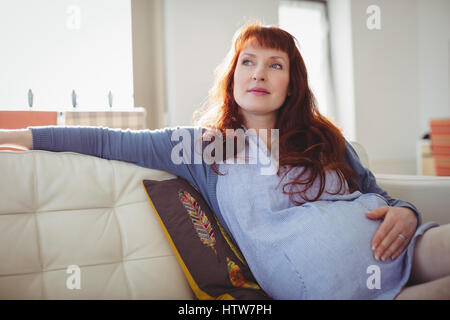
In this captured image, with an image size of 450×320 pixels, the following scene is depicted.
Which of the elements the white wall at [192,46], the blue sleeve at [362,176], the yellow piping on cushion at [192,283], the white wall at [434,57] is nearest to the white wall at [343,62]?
the white wall at [434,57]

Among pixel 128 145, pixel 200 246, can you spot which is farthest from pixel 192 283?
pixel 128 145

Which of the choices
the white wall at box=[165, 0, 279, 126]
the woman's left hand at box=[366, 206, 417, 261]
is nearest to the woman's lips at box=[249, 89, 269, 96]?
the woman's left hand at box=[366, 206, 417, 261]

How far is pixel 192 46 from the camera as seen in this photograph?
13.4ft

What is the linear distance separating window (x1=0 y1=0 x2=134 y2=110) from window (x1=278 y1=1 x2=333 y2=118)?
2149 mm

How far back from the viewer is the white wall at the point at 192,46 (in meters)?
4.01

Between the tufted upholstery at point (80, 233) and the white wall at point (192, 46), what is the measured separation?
9.76 feet

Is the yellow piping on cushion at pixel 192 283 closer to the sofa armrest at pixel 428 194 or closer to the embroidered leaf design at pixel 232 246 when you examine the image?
the embroidered leaf design at pixel 232 246

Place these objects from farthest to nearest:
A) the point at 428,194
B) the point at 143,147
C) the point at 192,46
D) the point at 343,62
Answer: the point at 343,62
the point at 192,46
the point at 428,194
the point at 143,147

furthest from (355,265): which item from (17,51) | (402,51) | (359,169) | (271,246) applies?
(402,51)

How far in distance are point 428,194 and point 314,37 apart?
415 centimetres

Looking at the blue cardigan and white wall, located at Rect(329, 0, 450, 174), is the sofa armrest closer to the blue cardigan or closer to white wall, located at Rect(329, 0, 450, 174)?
the blue cardigan

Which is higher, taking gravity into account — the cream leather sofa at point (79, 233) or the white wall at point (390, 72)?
the white wall at point (390, 72)

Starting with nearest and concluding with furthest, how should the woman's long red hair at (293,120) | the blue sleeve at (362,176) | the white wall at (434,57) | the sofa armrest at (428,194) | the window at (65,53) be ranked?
the woman's long red hair at (293,120) → the blue sleeve at (362,176) → the sofa armrest at (428,194) → the window at (65,53) → the white wall at (434,57)

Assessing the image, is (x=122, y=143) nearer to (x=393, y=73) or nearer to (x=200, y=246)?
(x=200, y=246)
